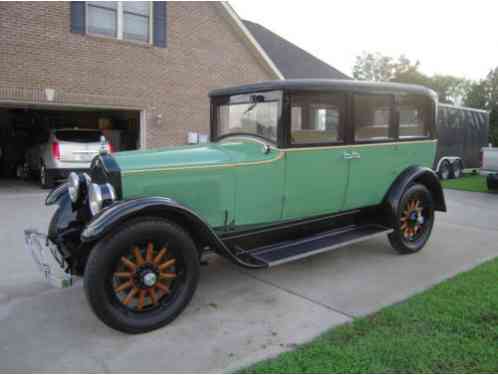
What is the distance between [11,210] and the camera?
22.9ft

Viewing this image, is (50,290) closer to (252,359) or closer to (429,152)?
(252,359)

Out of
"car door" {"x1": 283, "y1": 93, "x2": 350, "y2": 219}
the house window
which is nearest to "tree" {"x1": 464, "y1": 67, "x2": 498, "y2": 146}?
the house window

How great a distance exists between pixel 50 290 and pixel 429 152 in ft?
14.9

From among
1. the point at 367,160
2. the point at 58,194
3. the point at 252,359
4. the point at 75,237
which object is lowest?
the point at 252,359

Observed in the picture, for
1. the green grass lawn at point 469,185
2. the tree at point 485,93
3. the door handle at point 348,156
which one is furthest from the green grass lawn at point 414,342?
the tree at point 485,93

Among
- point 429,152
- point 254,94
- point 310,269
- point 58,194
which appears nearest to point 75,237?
point 58,194

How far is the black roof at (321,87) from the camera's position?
148 inches

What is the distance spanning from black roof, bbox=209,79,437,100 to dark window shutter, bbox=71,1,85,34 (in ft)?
21.7

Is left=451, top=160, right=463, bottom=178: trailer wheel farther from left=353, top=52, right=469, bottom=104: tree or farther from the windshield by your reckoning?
left=353, top=52, right=469, bottom=104: tree

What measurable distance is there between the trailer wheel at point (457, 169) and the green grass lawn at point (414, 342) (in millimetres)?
11139

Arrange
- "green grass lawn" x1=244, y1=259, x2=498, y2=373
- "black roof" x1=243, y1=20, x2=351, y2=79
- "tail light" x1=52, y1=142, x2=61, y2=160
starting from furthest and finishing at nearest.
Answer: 1. "black roof" x1=243, y1=20, x2=351, y2=79
2. "tail light" x1=52, y1=142, x2=61, y2=160
3. "green grass lawn" x1=244, y1=259, x2=498, y2=373

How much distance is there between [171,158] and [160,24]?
330 inches

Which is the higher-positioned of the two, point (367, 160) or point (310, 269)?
point (367, 160)

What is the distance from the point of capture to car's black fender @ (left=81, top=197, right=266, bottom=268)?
8.93 feet
